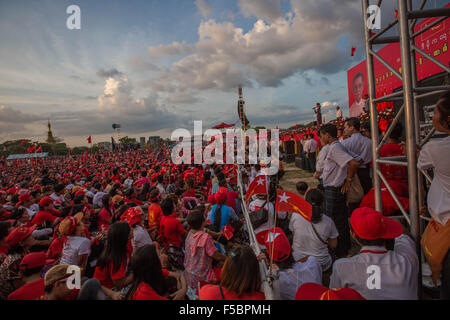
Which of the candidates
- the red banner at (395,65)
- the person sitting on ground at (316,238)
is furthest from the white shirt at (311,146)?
the person sitting on ground at (316,238)

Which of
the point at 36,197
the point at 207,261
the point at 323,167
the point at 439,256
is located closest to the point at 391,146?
the point at 323,167

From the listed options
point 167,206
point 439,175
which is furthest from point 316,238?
point 167,206

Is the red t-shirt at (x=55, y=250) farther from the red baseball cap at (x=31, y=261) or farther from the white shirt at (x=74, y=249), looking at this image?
the red baseball cap at (x=31, y=261)

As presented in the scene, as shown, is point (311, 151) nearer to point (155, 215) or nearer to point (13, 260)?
point (155, 215)

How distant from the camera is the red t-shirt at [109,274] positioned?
2.65 m

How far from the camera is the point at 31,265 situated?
9.62ft

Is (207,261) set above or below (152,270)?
below

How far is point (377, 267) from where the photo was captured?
1.71 m

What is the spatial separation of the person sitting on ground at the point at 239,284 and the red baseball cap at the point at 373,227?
90cm

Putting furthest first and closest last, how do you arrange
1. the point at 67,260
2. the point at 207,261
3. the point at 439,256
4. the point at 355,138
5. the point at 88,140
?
the point at 88,140, the point at 355,138, the point at 67,260, the point at 207,261, the point at 439,256

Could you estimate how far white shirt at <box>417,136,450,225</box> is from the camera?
5.74 ft

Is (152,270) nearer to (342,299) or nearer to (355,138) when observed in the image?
(342,299)

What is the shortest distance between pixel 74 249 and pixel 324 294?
10.8 ft
